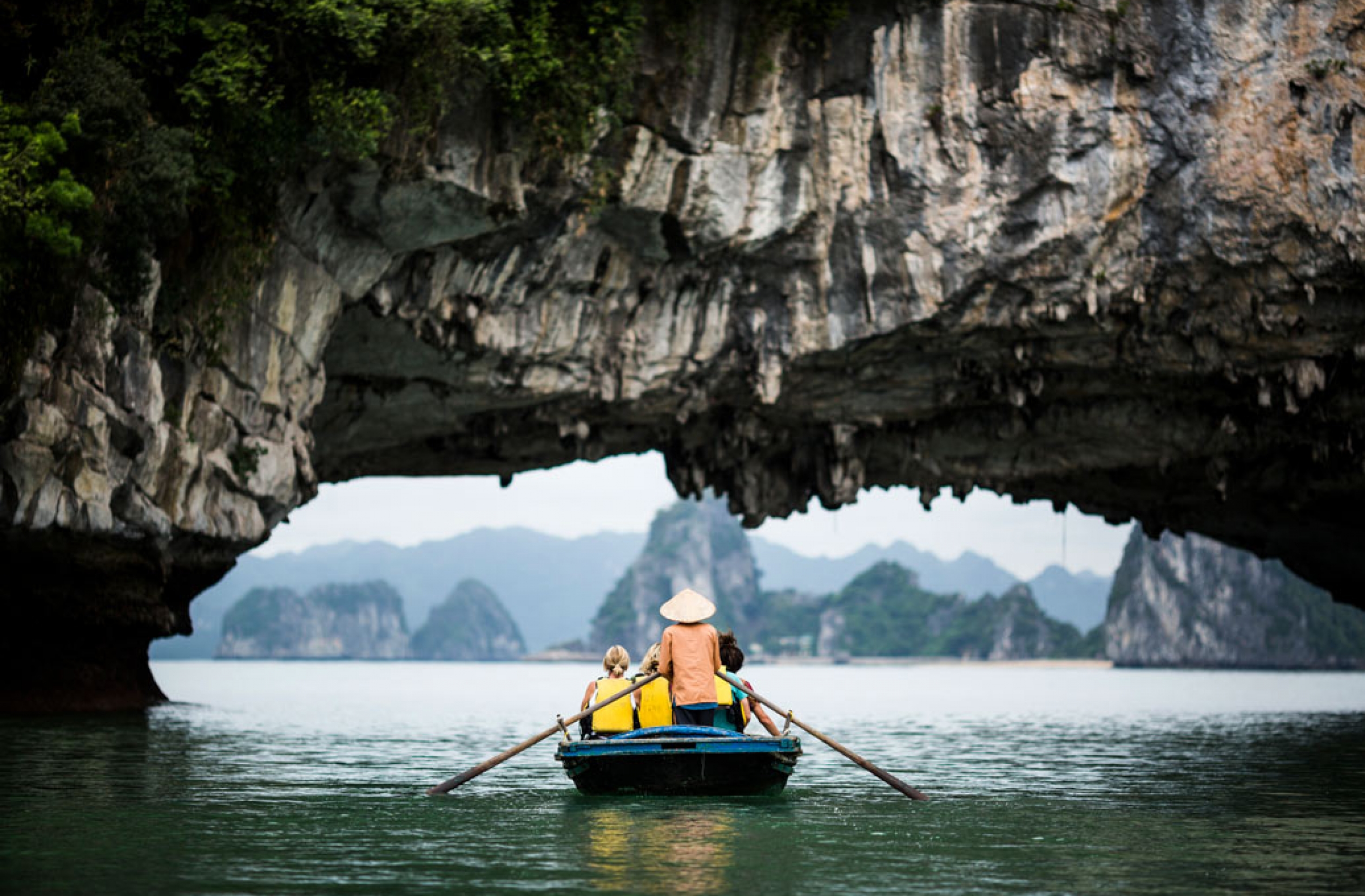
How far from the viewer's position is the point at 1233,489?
30.5 m

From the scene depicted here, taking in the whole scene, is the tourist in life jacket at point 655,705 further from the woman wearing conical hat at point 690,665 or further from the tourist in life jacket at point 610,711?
the tourist in life jacket at point 610,711

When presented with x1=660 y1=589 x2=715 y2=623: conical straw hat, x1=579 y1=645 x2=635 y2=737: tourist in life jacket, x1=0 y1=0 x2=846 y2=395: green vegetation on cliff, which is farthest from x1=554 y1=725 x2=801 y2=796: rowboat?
x1=0 y1=0 x2=846 y2=395: green vegetation on cliff

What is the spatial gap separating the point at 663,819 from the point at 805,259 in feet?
42.5

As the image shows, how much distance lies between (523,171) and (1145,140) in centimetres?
963

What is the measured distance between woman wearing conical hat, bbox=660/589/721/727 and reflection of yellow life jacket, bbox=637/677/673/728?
64 millimetres

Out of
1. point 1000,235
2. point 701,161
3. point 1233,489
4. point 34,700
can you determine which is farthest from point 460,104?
point 1233,489

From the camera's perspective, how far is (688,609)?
44.1ft

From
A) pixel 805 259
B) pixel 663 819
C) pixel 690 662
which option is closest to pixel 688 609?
pixel 690 662

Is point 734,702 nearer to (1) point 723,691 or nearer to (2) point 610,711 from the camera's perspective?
(1) point 723,691

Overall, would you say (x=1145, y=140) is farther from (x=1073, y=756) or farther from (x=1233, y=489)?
(x=1233, y=489)

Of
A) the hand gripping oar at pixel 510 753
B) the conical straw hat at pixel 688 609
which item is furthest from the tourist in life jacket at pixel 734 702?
the hand gripping oar at pixel 510 753

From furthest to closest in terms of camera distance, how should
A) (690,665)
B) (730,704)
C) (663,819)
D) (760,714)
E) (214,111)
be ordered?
(214,111)
(760,714)
(730,704)
(690,665)
(663,819)

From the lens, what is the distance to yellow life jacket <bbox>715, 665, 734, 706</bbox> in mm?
13531

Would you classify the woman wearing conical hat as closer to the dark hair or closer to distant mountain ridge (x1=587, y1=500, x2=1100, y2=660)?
the dark hair
